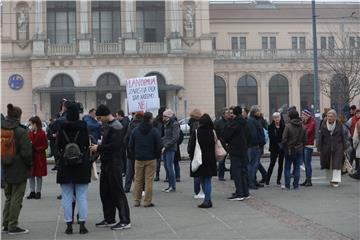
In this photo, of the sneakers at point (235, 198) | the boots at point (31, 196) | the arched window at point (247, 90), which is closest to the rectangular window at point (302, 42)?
the arched window at point (247, 90)

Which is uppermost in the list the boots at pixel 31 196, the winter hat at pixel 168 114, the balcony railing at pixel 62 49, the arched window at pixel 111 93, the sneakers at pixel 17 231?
the balcony railing at pixel 62 49

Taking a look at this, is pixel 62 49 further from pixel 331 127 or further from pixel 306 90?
pixel 331 127

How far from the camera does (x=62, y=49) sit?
55531 millimetres

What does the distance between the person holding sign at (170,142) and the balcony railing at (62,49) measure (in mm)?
41612

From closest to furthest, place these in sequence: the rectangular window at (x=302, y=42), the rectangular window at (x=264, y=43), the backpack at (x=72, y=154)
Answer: the backpack at (x=72, y=154) → the rectangular window at (x=264, y=43) → the rectangular window at (x=302, y=42)

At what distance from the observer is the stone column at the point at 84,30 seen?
5522 centimetres

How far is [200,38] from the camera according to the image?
5650 centimetres

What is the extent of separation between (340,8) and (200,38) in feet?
99.5

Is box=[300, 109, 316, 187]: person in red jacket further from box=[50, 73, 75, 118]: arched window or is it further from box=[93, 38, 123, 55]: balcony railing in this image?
box=[50, 73, 75, 118]: arched window

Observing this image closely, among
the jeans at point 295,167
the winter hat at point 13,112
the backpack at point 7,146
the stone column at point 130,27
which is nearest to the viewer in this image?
the backpack at point 7,146

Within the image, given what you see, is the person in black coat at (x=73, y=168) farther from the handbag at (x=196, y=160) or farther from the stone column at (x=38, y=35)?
the stone column at (x=38, y=35)

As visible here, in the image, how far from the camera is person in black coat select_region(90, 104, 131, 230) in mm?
10141

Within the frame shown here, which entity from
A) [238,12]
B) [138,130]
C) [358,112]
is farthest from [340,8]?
[138,130]

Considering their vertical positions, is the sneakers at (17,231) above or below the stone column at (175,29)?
below
